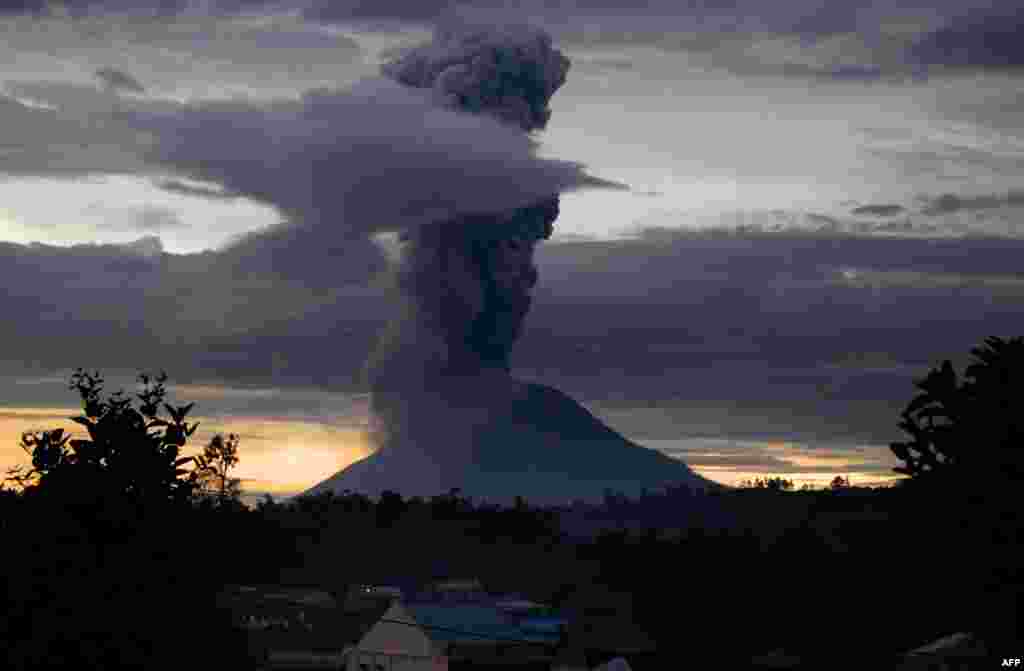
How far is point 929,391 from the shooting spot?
85062 millimetres

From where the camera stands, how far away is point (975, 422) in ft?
267

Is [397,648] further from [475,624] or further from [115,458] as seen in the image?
[115,458]

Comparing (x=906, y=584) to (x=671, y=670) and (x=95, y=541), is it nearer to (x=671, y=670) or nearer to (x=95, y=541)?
(x=671, y=670)

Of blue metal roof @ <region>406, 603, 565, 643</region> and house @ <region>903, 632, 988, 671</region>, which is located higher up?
blue metal roof @ <region>406, 603, 565, 643</region>

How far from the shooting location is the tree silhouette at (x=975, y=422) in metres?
79.6

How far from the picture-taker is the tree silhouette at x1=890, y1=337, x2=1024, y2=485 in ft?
261

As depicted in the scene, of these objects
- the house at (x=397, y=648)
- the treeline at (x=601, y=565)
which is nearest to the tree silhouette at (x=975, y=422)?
the treeline at (x=601, y=565)

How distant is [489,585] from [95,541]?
111545 millimetres

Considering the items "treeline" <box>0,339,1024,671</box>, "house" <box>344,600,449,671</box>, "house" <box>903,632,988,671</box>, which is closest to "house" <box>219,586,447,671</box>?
"house" <box>344,600,449,671</box>

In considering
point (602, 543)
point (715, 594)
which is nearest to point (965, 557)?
point (715, 594)

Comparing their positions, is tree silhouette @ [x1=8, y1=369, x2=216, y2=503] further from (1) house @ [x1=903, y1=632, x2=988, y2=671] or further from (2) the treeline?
(1) house @ [x1=903, y1=632, x2=988, y2=671]

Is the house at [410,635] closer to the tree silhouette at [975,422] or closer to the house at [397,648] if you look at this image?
the house at [397,648]

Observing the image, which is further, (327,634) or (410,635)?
(327,634)

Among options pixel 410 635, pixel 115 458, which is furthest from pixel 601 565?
pixel 115 458
